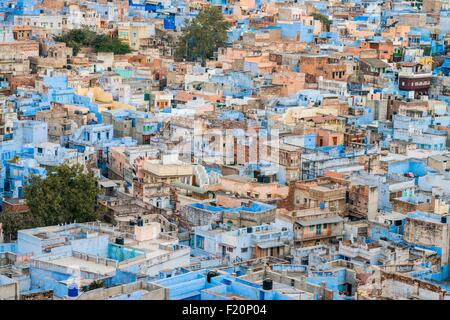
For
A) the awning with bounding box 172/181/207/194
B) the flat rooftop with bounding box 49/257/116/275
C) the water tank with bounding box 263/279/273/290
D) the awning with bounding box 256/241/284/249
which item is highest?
the water tank with bounding box 263/279/273/290

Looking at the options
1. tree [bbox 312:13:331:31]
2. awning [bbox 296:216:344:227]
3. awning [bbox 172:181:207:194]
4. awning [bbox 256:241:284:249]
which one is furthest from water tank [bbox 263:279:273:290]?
tree [bbox 312:13:331:31]

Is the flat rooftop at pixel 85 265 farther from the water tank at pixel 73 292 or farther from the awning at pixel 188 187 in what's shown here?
the awning at pixel 188 187

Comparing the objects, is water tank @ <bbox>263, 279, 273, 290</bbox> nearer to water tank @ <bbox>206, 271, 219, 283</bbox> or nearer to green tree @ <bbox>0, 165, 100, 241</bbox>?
water tank @ <bbox>206, 271, 219, 283</bbox>

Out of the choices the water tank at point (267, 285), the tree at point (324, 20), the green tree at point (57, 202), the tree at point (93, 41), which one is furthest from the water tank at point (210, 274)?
the tree at point (324, 20)

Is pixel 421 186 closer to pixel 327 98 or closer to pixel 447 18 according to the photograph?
pixel 327 98

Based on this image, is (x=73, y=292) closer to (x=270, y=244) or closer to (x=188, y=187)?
(x=270, y=244)

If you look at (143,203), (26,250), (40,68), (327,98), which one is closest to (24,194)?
(143,203)
